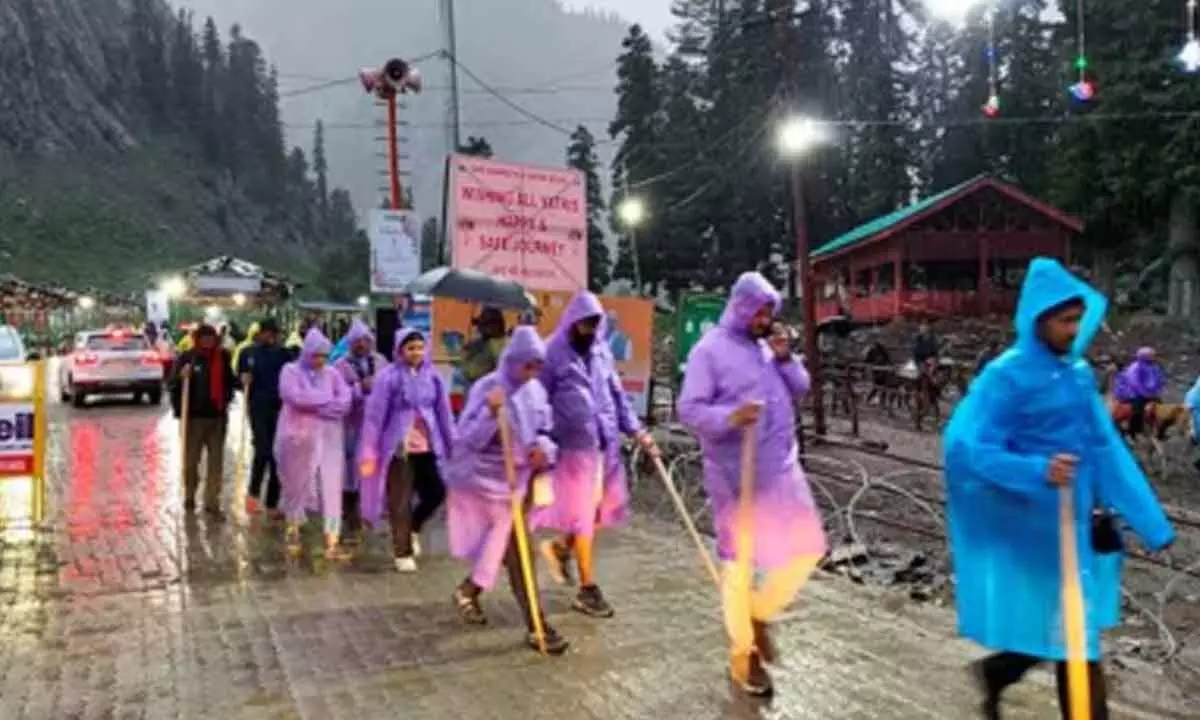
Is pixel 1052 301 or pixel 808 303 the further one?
pixel 808 303

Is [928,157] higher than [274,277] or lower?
higher

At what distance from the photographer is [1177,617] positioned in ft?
30.9

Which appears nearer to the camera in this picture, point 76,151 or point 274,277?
point 274,277

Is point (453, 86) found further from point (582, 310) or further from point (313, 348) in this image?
point (582, 310)

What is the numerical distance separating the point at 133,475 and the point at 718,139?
4620cm

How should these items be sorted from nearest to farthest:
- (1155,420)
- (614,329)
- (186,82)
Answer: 1. (614,329)
2. (1155,420)
3. (186,82)

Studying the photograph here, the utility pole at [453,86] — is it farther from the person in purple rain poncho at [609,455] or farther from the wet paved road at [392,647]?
the person in purple rain poncho at [609,455]

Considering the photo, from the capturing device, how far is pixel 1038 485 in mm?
3980

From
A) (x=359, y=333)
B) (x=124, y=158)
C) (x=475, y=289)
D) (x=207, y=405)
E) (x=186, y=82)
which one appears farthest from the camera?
(x=186, y=82)

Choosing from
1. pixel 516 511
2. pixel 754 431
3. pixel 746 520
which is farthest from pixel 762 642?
pixel 516 511

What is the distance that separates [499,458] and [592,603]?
108cm

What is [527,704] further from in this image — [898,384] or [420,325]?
[898,384]

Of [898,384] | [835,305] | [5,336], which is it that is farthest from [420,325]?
[835,305]

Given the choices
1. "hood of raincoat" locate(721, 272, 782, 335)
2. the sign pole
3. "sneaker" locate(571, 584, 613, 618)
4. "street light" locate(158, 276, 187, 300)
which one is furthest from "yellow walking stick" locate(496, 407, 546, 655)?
"street light" locate(158, 276, 187, 300)
